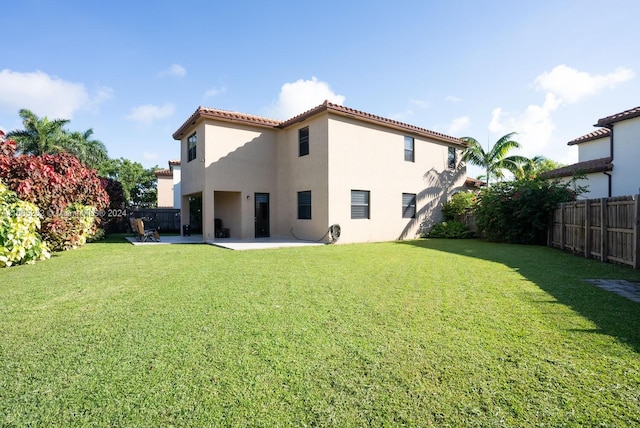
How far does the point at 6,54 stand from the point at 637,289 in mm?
20267

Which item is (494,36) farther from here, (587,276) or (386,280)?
(386,280)

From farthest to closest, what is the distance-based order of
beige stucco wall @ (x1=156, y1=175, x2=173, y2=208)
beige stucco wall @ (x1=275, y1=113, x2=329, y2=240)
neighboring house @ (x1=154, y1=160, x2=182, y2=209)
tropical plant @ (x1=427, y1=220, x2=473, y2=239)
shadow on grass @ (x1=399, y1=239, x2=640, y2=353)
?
→ beige stucco wall @ (x1=156, y1=175, x2=173, y2=208)
neighboring house @ (x1=154, y1=160, x2=182, y2=209)
tropical plant @ (x1=427, y1=220, x2=473, y2=239)
beige stucco wall @ (x1=275, y1=113, x2=329, y2=240)
shadow on grass @ (x1=399, y1=239, x2=640, y2=353)

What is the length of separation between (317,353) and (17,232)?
9.19 m

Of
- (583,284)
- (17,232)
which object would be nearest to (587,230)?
(583,284)

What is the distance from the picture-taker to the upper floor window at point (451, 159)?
19219 mm

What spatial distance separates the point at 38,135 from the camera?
84.4 feet

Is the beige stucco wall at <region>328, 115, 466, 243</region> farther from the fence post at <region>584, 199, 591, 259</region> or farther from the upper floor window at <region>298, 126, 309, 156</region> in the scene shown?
the fence post at <region>584, 199, 591, 259</region>

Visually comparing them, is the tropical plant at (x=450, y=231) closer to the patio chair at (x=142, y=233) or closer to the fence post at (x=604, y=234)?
the fence post at (x=604, y=234)

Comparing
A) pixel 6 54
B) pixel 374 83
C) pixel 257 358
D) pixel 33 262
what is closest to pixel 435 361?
pixel 257 358

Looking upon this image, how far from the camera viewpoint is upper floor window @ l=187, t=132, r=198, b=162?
1646 centimetres

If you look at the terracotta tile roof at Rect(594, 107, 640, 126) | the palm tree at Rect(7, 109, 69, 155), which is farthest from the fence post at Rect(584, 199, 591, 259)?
the palm tree at Rect(7, 109, 69, 155)

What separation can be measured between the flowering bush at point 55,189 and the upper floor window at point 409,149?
47.6 feet

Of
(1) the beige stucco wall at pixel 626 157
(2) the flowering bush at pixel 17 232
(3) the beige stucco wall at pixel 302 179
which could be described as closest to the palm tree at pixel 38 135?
(3) the beige stucco wall at pixel 302 179

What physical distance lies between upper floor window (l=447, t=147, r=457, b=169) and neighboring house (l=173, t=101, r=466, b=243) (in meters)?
1.71
